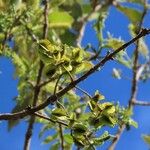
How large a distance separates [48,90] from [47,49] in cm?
246

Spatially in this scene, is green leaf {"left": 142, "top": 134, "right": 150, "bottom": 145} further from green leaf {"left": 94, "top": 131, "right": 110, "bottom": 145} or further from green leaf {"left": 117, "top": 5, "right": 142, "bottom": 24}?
green leaf {"left": 117, "top": 5, "right": 142, "bottom": 24}

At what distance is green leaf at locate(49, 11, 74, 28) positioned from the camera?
15.6 feet

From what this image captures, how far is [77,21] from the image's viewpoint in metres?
6.38

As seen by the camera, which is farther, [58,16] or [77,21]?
[77,21]

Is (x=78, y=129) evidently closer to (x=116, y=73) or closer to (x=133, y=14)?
(x=116, y=73)

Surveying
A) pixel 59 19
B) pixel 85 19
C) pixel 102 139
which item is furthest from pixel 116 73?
pixel 102 139

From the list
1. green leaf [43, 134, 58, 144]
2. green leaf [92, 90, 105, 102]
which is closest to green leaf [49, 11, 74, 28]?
green leaf [43, 134, 58, 144]

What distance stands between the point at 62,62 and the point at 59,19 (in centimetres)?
303

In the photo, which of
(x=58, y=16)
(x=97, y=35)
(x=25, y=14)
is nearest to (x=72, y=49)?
(x=25, y=14)

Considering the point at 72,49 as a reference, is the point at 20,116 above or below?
below

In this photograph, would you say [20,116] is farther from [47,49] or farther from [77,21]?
[77,21]

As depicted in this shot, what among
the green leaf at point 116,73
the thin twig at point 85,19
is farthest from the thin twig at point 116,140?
the thin twig at point 85,19

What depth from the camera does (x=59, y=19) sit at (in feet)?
16.0

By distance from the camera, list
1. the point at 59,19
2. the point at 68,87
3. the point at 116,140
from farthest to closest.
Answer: the point at 59,19 < the point at 116,140 < the point at 68,87
